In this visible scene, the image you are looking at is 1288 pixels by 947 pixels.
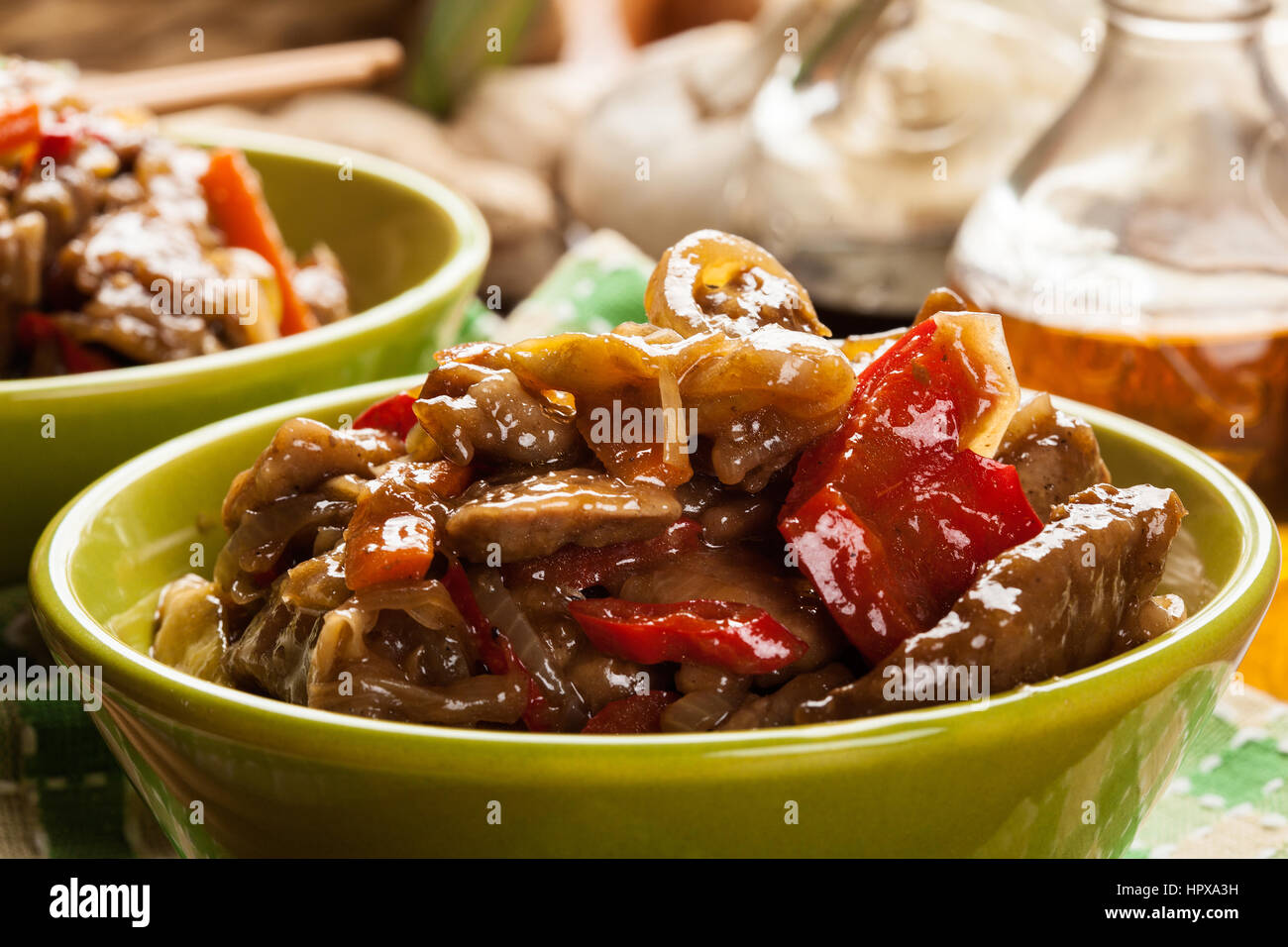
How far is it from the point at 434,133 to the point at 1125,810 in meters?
3.44

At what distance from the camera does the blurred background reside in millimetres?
2371

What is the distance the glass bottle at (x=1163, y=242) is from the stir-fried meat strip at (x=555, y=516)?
119 centimetres

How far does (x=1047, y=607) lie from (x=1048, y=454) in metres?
0.30

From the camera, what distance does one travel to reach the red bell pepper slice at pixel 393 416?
1.69 meters

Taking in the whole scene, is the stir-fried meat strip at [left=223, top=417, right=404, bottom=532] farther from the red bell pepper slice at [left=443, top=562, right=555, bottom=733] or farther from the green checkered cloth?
the green checkered cloth

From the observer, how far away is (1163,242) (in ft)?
8.03

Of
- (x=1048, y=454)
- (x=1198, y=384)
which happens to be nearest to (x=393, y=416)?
(x=1048, y=454)

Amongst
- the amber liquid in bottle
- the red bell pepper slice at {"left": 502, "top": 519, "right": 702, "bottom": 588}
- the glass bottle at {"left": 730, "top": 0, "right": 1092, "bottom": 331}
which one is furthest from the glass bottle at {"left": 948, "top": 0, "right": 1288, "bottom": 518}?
the red bell pepper slice at {"left": 502, "top": 519, "right": 702, "bottom": 588}

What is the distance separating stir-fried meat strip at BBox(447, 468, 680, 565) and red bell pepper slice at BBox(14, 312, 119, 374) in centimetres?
106

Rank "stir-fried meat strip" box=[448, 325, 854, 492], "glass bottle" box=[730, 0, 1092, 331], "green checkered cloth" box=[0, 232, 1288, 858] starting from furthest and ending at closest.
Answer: "glass bottle" box=[730, 0, 1092, 331] → "green checkered cloth" box=[0, 232, 1288, 858] → "stir-fried meat strip" box=[448, 325, 854, 492]

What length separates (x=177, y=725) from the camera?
1.26 metres

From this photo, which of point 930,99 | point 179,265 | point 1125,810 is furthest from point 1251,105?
point 179,265

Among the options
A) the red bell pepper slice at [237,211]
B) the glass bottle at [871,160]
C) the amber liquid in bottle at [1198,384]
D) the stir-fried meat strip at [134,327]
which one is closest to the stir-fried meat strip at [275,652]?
the stir-fried meat strip at [134,327]
